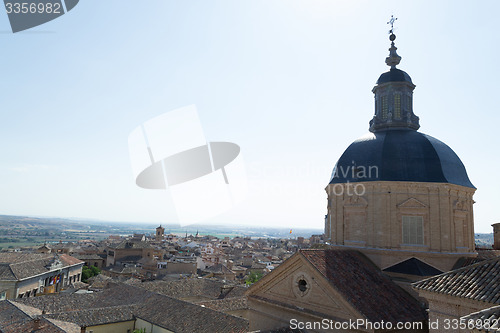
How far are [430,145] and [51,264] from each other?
50.2 m

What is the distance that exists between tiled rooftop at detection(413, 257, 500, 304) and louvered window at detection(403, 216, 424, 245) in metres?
4.29

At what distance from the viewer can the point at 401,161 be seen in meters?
18.0

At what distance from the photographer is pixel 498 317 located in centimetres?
875

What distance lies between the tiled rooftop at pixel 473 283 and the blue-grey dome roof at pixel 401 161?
5.63 meters

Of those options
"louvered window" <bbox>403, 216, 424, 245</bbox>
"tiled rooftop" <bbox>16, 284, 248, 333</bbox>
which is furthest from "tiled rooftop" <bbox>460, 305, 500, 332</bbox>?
"tiled rooftop" <bbox>16, 284, 248, 333</bbox>

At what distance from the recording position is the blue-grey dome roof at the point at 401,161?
1767 centimetres

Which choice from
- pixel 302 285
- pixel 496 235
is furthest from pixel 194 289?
pixel 496 235

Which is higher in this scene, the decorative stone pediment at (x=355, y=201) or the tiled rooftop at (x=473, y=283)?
the decorative stone pediment at (x=355, y=201)

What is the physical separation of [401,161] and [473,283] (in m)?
7.26

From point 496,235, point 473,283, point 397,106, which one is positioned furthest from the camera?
point 496,235

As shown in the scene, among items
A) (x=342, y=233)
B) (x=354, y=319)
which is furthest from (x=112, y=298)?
(x=354, y=319)

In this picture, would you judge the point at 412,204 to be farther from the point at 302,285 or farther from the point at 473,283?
the point at 302,285

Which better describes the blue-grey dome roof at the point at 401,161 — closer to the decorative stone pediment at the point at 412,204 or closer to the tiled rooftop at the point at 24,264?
the decorative stone pediment at the point at 412,204

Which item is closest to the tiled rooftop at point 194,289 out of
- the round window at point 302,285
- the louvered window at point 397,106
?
the round window at point 302,285
